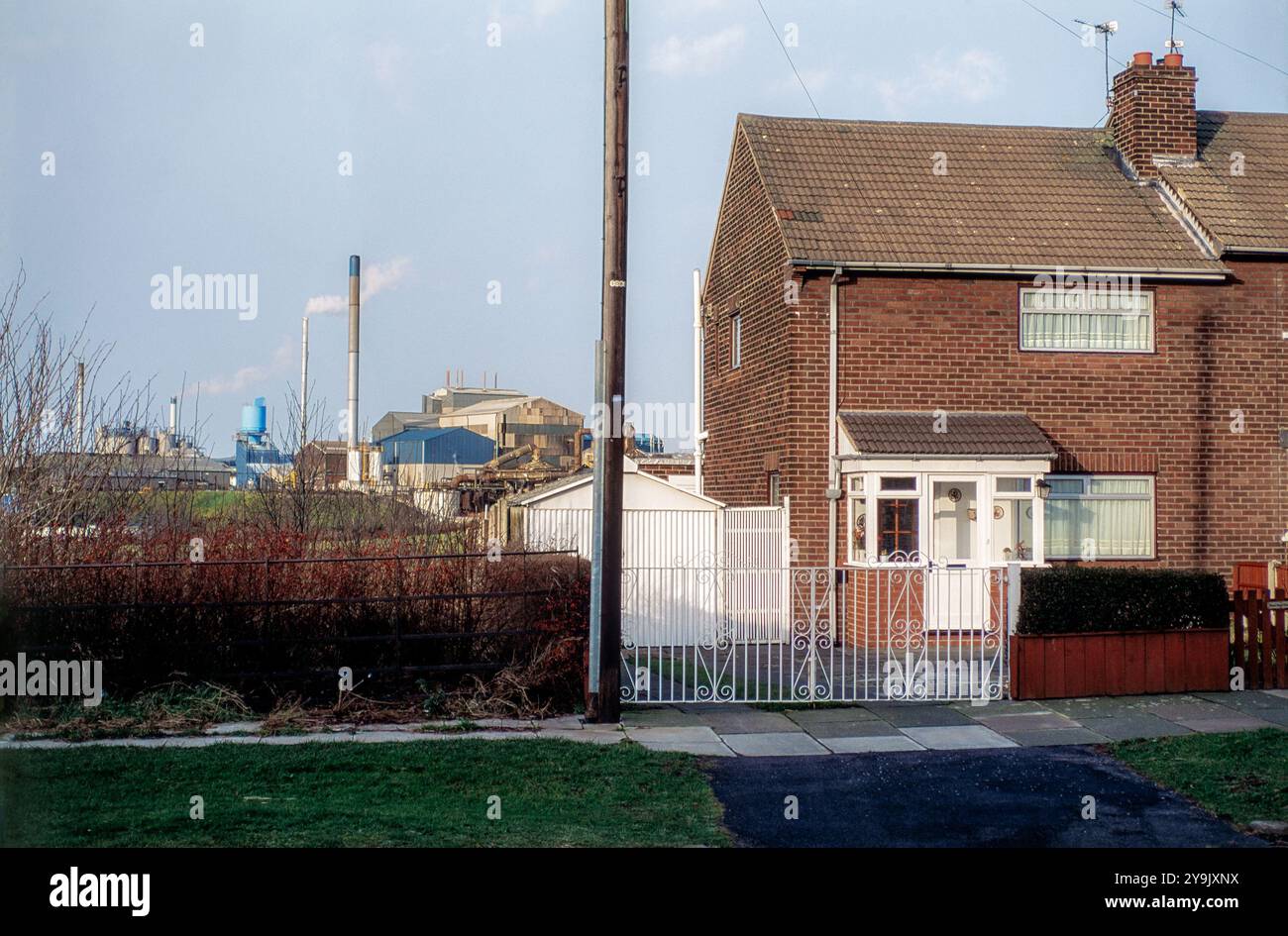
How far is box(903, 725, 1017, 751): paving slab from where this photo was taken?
11.7 m

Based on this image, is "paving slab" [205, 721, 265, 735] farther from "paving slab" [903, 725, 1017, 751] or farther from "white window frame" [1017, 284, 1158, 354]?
"white window frame" [1017, 284, 1158, 354]

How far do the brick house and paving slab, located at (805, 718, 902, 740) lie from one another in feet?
19.9

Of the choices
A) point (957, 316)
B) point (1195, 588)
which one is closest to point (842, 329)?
point (957, 316)

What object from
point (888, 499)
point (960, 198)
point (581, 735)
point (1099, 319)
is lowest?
point (581, 735)

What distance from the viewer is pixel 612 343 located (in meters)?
12.5

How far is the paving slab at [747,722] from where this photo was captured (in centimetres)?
1248

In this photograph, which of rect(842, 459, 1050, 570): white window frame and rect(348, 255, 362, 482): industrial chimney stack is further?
rect(348, 255, 362, 482): industrial chimney stack

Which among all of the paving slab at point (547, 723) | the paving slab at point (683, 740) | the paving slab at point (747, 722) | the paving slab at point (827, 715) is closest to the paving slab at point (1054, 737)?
the paving slab at point (827, 715)

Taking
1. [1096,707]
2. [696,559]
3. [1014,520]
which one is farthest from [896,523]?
[1096,707]

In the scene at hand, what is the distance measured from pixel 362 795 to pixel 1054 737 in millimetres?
6442

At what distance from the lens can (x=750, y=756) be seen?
11250 mm

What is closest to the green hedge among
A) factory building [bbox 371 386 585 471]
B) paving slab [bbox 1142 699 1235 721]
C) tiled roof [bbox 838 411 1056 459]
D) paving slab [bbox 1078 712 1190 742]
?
paving slab [bbox 1142 699 1235 721]

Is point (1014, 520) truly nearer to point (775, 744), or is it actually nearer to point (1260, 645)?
point (1260, 645)
